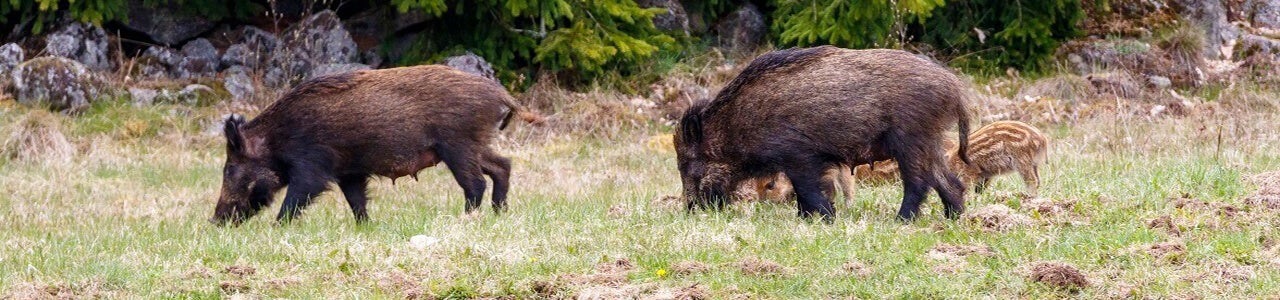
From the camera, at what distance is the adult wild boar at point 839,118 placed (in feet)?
26.5

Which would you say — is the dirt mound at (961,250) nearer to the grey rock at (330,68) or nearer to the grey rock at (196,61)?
the grey rock at (330,68)

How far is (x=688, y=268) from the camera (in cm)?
664

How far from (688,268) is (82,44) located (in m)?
10.8

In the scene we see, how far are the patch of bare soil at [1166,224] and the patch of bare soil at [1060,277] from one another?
1.22 m

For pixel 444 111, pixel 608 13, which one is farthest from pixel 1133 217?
pixel 608 13

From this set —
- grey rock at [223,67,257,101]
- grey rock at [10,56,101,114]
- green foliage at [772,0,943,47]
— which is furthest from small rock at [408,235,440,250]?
grey rock at [223,67,257,101]

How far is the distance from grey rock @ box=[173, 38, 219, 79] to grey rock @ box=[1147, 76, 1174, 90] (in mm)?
9407

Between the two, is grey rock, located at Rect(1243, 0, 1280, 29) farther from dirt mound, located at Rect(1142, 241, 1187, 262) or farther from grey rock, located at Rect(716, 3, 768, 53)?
dirt mound, located at Rect(1142, 241, 1187, 262)

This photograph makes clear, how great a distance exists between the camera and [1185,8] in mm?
17844

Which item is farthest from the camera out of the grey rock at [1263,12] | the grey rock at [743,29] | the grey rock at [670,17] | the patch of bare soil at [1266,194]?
the grey rock at [1263,12]

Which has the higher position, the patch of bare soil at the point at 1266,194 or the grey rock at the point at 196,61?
the patch of bare soil at the point at 1266,194

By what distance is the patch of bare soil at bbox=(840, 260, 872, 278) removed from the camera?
6488mm

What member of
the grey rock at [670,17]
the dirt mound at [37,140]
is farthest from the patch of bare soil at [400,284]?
the grey rock at [670,17]

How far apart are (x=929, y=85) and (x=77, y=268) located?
410cm
